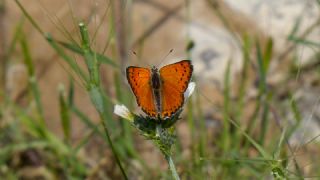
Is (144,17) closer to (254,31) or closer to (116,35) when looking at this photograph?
(116,35)

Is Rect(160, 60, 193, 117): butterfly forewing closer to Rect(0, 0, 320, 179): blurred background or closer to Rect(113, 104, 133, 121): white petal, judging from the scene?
Rect(113, 104, 133, 121): white petal

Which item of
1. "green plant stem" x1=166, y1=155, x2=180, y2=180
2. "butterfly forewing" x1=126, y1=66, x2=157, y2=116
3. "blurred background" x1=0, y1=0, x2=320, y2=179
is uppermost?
"blurred background" x1=0, y1=0, x2=320, y2=179

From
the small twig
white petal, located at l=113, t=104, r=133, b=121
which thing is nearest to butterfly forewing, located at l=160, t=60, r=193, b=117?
white petal, located at l=113, t=104, r=133, b=121

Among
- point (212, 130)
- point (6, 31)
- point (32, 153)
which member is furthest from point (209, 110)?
point (6, 31)

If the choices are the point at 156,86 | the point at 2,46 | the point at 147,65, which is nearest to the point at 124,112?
the point at 156,86

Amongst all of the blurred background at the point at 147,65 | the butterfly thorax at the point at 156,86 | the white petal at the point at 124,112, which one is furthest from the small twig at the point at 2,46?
the butterfly thorax at the point at 156,86

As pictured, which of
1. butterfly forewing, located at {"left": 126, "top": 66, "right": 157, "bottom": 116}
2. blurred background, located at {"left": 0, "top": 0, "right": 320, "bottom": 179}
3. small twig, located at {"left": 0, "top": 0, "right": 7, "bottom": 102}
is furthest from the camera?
small twig, located at {"left": 0, "top": 0, "right": 7, "bottom": 102}

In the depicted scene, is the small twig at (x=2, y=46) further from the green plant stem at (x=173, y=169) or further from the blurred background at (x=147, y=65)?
the green plant stem at (x=173, y=169)

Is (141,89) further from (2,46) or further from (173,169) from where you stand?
(2,46)
